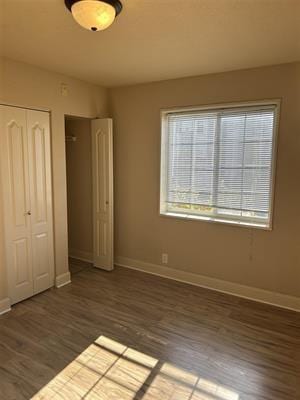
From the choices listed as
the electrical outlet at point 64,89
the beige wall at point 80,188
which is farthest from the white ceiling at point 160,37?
the beige wall at point 80,188

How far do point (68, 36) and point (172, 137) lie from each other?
181 cm

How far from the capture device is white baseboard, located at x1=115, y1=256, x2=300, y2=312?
10.4ft

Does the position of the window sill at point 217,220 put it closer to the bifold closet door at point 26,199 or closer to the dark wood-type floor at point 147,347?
the dark wood-type floor at point 147,347

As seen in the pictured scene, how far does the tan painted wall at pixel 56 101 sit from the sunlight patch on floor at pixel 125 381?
1.32m

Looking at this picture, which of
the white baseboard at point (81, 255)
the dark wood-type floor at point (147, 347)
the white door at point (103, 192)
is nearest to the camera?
the dark wood-type floor at point (147, 347)

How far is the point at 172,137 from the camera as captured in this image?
12.3 ft

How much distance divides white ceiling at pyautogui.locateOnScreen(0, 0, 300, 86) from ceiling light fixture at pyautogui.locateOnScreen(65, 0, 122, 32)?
100mm

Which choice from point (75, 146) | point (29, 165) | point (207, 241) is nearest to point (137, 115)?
point (75, 146)

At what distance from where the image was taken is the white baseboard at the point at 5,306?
2972 mm

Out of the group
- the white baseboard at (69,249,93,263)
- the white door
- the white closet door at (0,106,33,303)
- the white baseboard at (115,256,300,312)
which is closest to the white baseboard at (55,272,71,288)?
the white closet door at (0,106,33,303)

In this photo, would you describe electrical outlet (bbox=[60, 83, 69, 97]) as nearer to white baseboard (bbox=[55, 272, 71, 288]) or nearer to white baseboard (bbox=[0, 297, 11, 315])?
white baseboard (bbox=[55, 272, 71, 288])

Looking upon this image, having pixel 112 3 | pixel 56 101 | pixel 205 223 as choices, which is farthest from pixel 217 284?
pixel 112 3

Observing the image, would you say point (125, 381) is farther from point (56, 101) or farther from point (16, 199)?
point (56, 101)

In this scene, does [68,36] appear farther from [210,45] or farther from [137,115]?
[137,115]
